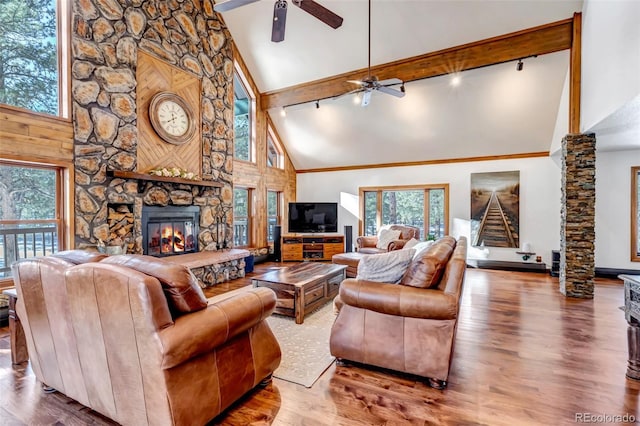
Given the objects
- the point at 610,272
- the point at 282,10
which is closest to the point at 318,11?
the point at 282,10

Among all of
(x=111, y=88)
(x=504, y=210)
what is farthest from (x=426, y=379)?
(x=504, y=210)

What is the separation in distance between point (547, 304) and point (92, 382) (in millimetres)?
5063

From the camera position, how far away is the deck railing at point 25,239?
11.4 feet

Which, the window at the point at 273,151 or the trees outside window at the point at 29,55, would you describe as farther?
the window at the point at 273,151

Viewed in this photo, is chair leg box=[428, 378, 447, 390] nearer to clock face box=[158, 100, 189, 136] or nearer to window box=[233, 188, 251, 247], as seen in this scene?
clock face box=[158, 100, 189, 136]

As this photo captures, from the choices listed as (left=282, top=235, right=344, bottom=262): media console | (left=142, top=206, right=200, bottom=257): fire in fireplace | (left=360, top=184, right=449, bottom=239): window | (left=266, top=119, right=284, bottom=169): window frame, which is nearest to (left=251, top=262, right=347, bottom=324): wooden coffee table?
(left=142, top=206, right=200, bottom=257): fire in fireplace

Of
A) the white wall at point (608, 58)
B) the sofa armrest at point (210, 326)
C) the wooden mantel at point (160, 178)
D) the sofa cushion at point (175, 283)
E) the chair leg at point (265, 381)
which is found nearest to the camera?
the sofa armrest at point (210, 326)

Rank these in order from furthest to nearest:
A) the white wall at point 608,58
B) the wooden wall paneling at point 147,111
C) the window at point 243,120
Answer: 1. the window at point 243,120
2. the wooden wall paneling at point 147,111
3. the white wall at point 608,58

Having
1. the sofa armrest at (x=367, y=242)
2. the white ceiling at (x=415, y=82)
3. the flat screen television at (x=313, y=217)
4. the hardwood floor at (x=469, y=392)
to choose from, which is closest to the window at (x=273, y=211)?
the flat screen television at (x=313, y=217)

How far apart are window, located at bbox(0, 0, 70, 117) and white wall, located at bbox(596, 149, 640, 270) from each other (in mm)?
8934

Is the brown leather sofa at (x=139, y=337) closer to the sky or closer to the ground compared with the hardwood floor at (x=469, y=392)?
closer to the sky

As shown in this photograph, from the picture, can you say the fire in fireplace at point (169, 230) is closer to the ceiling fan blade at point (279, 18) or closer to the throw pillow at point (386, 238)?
the ceiling fan blade at point (279, 18)

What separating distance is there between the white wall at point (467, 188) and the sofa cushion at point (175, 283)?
6664 mm

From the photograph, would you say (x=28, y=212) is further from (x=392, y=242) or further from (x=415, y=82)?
(x=415, y=82)
